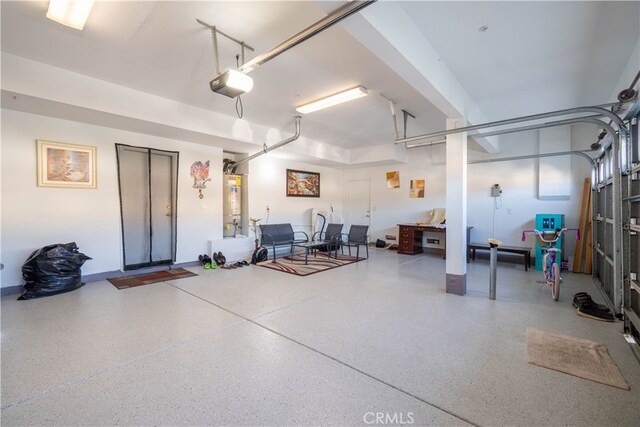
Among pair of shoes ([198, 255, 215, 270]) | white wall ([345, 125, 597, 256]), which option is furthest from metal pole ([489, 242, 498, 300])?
pair of shoes ([198, 255, 215, 270])

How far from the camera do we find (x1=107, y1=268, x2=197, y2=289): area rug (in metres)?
4.45

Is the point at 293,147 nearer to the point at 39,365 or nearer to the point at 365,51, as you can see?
the point at 365,51

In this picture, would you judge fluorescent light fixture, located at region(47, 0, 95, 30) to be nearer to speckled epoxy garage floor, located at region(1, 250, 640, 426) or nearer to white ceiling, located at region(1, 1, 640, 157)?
white ceiling, located at region(1, 1, 640, 157)

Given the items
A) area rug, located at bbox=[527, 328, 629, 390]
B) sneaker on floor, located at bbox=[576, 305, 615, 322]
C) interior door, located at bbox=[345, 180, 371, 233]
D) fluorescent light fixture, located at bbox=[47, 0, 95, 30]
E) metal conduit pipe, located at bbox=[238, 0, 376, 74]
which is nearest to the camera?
metal conduit pipe, located at bbox=[238, 0, 376, 74]

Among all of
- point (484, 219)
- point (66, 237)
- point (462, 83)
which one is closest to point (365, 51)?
point (462, 83)

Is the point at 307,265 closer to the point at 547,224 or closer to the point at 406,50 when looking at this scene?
the point at 406,50

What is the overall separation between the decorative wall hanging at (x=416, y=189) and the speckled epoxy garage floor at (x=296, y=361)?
443cm

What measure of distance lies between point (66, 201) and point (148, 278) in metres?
1.73

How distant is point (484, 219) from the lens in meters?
6.89

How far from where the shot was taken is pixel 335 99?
14.2 ft

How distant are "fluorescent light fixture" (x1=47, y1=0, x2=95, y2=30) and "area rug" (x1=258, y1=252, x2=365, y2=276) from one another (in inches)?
171

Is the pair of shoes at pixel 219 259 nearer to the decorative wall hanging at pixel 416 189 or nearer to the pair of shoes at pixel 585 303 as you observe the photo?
the decorative wall hanging at pixel 416 189

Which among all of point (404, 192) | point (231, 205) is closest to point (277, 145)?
point (231, 205)

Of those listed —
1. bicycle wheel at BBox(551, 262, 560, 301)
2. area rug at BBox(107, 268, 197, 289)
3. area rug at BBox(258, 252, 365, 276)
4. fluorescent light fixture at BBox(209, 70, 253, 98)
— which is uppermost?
fluorescent light fixture at BBox(209, 70, 253, 98)
